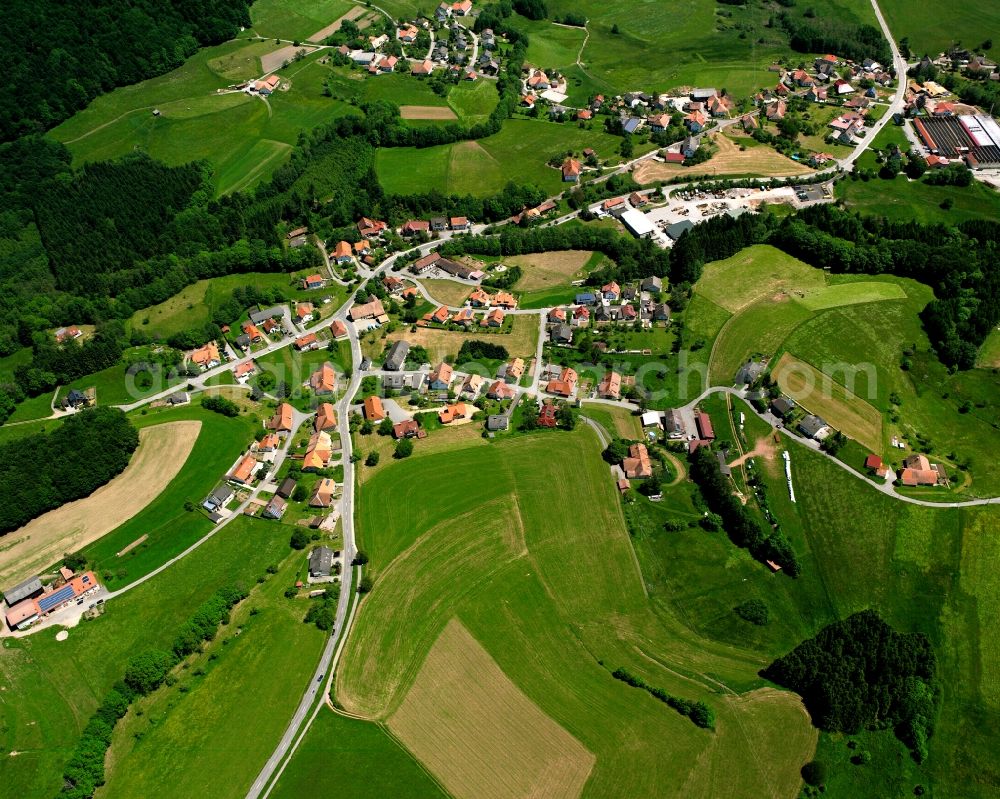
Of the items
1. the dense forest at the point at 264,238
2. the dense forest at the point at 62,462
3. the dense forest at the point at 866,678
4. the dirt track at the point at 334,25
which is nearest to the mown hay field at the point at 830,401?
the dense forest at the point at 264,238

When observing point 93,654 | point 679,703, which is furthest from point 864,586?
point 93,654

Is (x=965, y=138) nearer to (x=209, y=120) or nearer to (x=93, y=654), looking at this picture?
(x=209, y=120)

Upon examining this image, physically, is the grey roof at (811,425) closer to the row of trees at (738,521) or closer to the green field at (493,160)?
the row of trees at (738,521)

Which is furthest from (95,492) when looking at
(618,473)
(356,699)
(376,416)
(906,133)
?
(906,133)

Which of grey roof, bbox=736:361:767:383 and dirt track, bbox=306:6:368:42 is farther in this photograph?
dirt track, bbox=306:6:368:42

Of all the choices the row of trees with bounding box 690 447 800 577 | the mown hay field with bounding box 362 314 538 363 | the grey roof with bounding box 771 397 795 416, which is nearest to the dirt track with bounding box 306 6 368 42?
the mown hay field with bounding box 362 314 538 363

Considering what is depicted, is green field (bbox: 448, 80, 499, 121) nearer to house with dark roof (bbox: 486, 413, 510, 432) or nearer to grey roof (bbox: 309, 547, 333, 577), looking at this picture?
house with dark roof (bbox: 486, 413, 510, 432)
